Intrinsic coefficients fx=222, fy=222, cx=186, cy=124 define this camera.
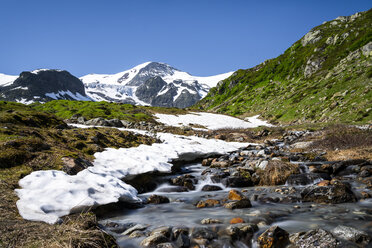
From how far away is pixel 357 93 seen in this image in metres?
38.8

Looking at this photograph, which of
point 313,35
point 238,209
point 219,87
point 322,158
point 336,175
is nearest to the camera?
point 238,209

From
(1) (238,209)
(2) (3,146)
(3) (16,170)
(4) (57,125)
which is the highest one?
(4) (57,125)

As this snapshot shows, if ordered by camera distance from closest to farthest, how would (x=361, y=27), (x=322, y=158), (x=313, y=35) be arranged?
(x=322, y=158), (x=361, y=27), (x=313, y=35)

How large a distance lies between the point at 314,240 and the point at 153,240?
4.35m

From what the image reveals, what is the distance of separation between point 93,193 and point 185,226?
348 centimetres

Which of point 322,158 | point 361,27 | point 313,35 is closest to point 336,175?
point 322,158

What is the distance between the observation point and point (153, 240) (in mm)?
6250

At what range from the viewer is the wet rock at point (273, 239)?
614 centimetres

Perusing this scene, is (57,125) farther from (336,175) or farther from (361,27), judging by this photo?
(361,27)

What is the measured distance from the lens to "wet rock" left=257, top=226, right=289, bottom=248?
20.1 ft

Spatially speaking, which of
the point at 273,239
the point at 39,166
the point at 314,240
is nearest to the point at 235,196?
the point at 273,239

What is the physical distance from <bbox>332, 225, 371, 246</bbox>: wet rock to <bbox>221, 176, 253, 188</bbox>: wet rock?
21.6 feet

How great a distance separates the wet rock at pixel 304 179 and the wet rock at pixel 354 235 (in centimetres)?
552

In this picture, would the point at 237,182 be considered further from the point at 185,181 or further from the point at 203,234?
the point at 203,234
